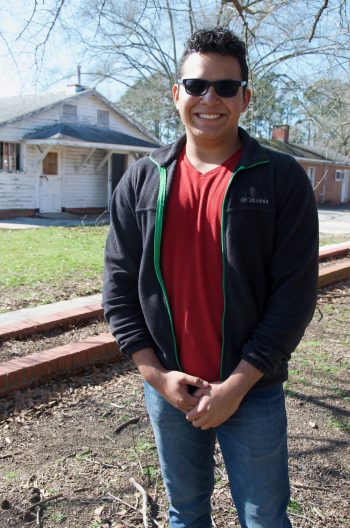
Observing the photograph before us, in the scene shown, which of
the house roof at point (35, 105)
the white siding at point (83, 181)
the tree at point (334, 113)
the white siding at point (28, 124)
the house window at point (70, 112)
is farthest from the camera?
the house window at point (70, 112)

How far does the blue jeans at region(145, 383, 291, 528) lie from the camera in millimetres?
1705

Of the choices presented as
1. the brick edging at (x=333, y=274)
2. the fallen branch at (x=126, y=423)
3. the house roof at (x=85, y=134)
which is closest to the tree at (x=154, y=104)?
the house roof at (x=85, y=134)

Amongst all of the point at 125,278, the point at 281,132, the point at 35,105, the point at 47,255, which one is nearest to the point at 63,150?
the point at 35,105

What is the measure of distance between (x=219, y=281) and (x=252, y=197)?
28 centimetres

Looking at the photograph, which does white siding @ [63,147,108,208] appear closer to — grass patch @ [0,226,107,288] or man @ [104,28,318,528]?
grass patch @ [0,226,107,288]

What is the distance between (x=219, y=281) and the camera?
5.64 feet

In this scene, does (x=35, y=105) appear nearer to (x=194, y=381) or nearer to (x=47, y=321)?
(x=47, y=321)

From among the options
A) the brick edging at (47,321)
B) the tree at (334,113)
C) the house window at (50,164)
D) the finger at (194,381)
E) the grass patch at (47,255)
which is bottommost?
the grass patch at (47,255)

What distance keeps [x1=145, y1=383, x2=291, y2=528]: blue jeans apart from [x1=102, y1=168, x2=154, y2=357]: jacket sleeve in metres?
0.20

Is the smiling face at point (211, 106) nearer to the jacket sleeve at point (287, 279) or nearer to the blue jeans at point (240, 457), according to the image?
the jacket sleeve at point (287, 279)

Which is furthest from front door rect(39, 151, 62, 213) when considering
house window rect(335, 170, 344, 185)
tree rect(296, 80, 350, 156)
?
house window rect(335, 170, 344, 185)

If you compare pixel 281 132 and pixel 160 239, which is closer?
pixel 160 239

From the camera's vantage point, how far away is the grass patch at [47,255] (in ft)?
25.6

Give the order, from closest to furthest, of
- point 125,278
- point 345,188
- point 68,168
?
point 125,278 → point 68,168 → point 345,188
